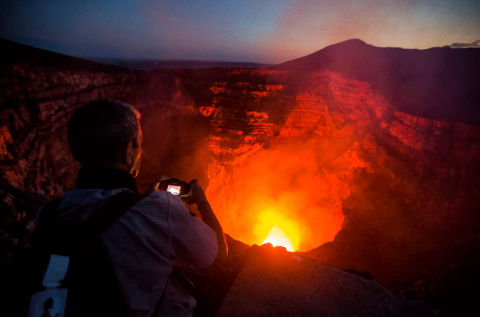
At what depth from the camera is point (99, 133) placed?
3.81 ft

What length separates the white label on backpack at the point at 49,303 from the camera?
2.60 ft

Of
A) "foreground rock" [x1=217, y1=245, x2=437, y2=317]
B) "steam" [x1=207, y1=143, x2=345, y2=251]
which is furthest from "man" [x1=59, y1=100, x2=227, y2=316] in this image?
"steam" [x1=207, y1=143, x2=345, y2=251]

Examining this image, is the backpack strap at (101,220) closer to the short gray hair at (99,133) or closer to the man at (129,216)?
the man at (129,216)

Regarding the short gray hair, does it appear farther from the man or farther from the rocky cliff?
the rocky cliff

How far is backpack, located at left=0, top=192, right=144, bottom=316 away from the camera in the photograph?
789 mm

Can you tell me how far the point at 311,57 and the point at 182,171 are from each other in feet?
44.4

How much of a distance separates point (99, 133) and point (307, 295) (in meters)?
3.01

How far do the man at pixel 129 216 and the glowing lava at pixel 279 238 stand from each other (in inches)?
529

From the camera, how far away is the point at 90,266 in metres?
0.91

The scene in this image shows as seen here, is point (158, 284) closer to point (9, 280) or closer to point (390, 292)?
point (9, 280)

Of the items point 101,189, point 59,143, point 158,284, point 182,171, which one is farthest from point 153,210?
point 182,171

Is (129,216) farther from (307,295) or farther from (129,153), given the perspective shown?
(307,295)

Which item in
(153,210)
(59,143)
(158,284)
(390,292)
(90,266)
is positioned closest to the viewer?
(90,266)

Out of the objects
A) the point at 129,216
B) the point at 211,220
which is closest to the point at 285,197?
the point at 211,220
